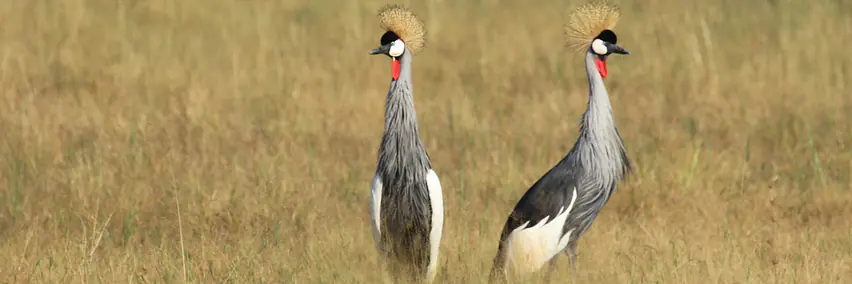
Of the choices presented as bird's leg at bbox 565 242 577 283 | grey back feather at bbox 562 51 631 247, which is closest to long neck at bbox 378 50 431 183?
grey back feather at bbox 562 51 631 247

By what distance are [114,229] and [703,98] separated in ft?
15.4

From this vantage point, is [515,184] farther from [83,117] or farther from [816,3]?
[816,3]

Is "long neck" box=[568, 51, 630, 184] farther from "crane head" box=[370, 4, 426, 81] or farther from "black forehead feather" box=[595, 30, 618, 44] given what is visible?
"crane head" box=[370, 4, 426, 81]

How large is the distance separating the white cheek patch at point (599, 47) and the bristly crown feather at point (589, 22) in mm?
46

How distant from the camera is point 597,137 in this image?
19.1 feet

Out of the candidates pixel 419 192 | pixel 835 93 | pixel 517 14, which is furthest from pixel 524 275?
pixel 517 14

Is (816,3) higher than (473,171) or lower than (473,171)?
higher

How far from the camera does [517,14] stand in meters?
12.2

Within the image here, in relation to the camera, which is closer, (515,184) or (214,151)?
(515,184)

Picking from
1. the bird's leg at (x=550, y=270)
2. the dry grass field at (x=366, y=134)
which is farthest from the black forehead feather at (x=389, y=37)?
the bird's leg at (x=550, y=270)

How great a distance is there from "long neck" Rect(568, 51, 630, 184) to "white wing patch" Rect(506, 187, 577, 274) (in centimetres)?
15

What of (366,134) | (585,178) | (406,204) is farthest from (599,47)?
(366,134)

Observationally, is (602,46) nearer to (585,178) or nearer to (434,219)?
(585,178)

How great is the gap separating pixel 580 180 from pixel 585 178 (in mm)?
27
